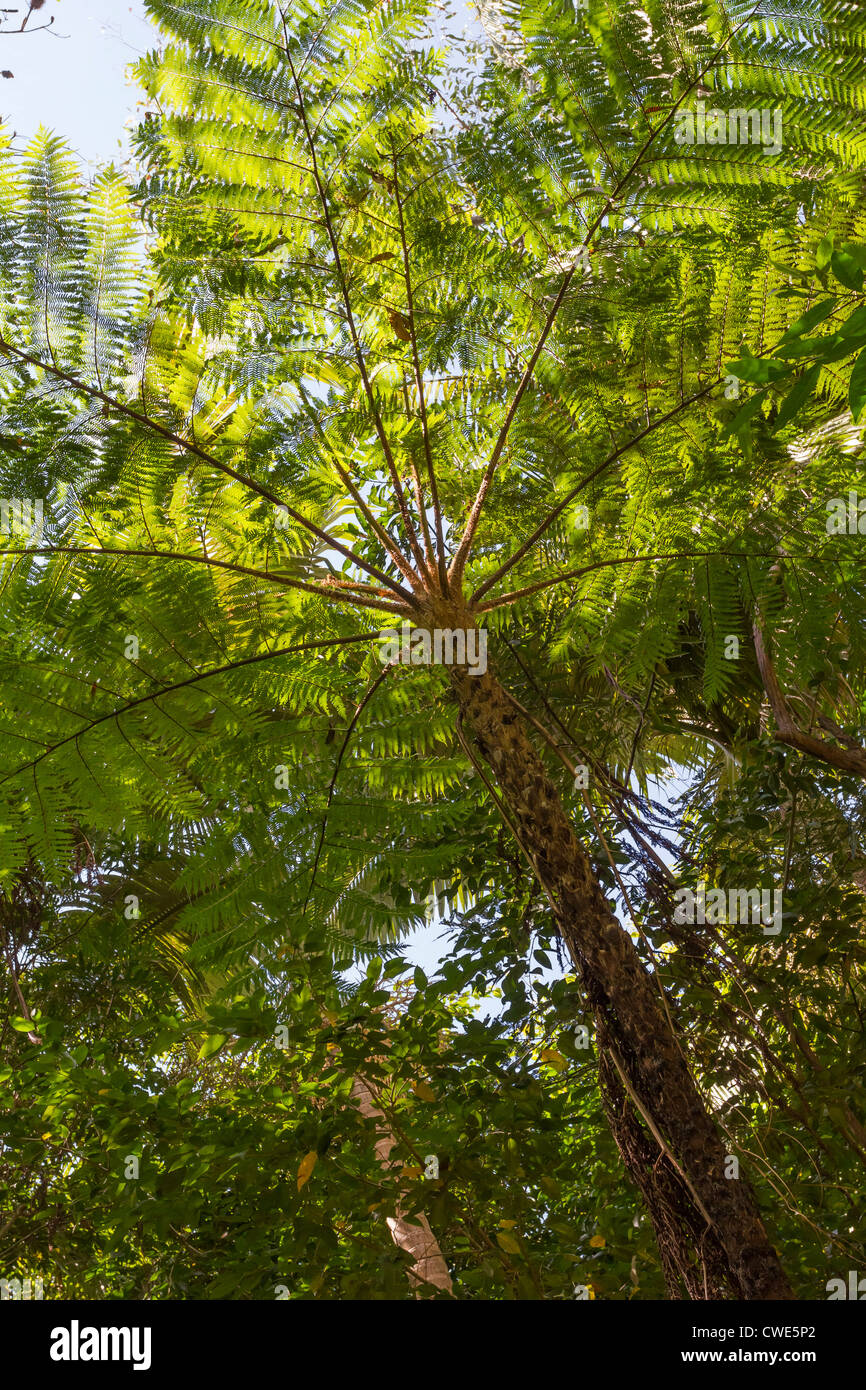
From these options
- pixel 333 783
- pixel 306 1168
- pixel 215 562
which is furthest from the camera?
pixel 306 1168

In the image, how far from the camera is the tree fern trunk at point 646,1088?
5.49 ft

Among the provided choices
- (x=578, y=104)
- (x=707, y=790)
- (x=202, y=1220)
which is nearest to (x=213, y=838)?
(x=202, y=1220)

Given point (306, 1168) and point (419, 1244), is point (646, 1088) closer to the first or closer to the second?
point (306, 1168)

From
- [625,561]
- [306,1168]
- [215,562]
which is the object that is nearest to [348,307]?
[215,562]

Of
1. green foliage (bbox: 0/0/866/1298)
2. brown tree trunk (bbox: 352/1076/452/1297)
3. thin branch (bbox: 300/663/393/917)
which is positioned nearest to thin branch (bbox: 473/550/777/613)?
green foliage (bbox: 0/0/866/1298)

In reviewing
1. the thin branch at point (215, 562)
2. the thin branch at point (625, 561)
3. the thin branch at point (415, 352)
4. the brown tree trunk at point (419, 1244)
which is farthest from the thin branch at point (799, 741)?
the brown tree trunk at point (419, 1244)

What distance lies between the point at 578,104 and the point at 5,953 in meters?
4.91

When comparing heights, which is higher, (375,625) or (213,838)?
(375,625)

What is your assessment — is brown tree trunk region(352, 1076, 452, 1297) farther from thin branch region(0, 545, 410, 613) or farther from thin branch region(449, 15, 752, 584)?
thin branch region(449, 15, 752, 584)

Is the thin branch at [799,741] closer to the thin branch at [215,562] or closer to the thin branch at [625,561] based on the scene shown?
the thin branch at [625,561]

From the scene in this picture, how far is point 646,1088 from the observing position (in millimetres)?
1812

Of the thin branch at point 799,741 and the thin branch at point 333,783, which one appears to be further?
the thin branch at point 799,741
